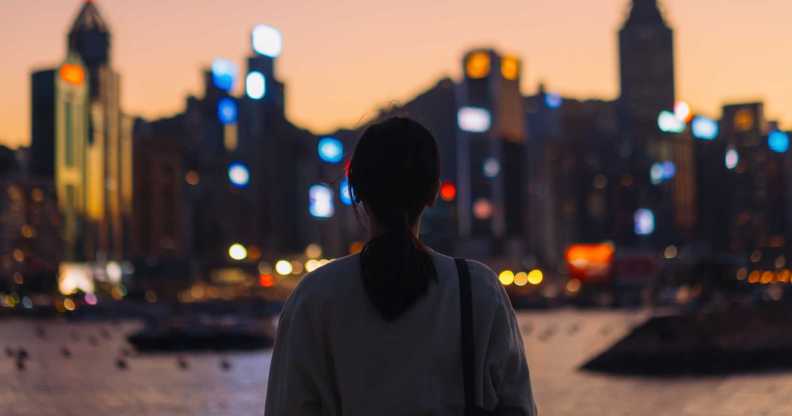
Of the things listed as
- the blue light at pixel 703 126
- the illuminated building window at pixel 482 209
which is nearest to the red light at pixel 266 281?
the illuminated building window at pixel 482 209

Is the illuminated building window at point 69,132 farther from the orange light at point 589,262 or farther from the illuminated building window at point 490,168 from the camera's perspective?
the orange light at point 589,262

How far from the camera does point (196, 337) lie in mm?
44688

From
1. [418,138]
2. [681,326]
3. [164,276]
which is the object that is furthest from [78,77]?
[418,138]

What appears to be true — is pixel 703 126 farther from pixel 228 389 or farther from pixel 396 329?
pixel 396 329

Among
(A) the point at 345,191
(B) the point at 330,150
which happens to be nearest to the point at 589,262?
(B) the point at 330,150

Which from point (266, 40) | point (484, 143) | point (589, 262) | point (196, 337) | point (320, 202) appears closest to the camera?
point (196, 337)

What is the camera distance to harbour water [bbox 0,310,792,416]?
21.8 m

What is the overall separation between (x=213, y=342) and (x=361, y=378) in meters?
41.6

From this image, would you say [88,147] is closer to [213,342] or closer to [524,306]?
[524,306]

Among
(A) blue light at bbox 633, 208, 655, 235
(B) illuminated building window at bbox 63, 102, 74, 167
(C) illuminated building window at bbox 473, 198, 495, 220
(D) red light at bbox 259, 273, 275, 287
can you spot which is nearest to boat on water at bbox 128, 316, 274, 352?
(D) red light at bbox 259, 273, 275, 287

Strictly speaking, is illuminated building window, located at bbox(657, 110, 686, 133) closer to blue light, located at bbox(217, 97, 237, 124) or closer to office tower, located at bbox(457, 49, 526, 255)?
office tower, located at bbox(457, 49, 526, 255)

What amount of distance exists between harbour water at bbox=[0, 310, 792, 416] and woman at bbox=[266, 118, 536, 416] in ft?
56.4

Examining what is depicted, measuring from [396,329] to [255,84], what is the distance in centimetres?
13750

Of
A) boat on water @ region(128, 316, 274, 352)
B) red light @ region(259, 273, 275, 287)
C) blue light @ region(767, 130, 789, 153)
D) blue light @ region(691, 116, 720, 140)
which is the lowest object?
red light @ region(259, 273, 275, 287)
